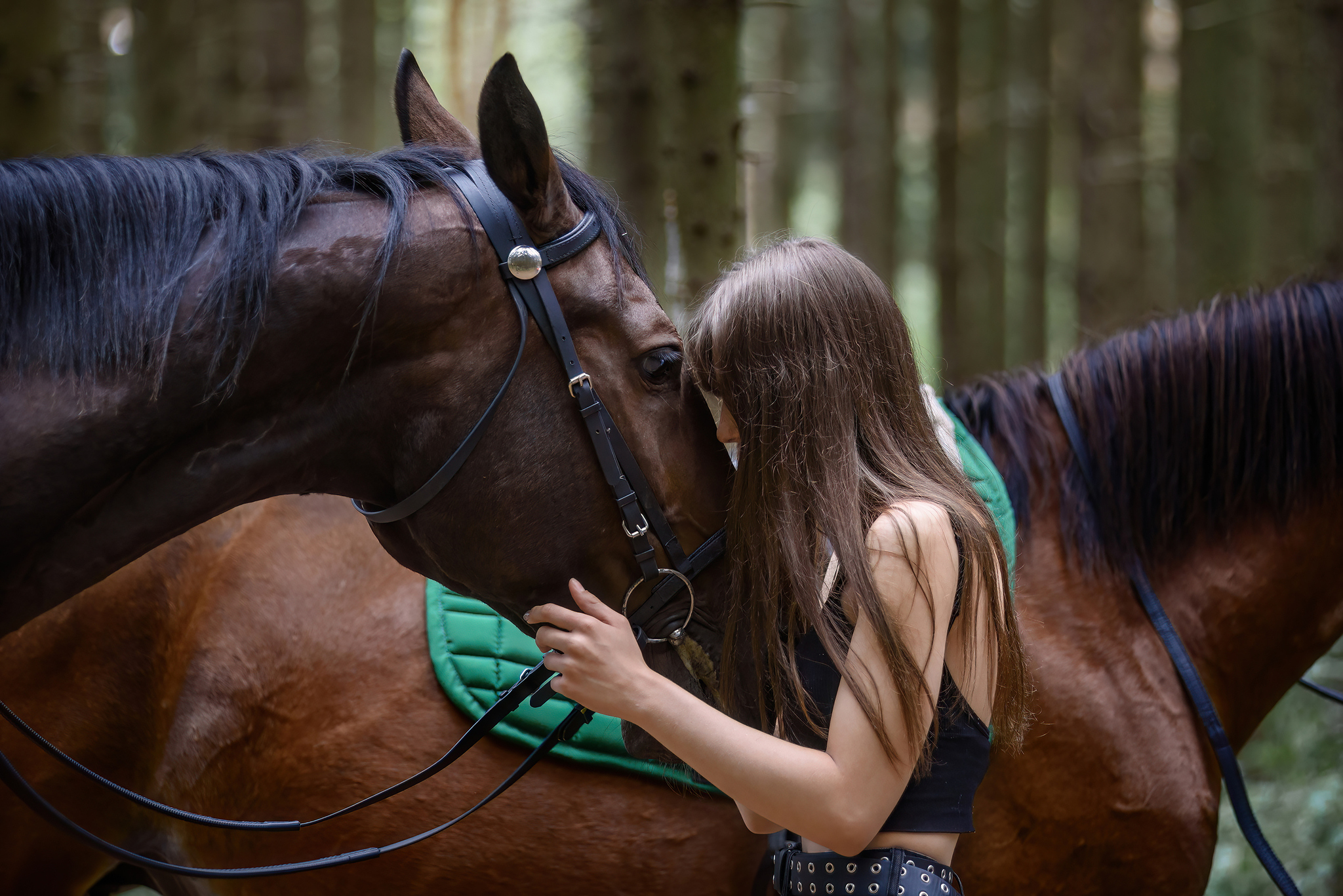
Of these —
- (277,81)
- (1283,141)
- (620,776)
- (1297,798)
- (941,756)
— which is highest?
(277,81)

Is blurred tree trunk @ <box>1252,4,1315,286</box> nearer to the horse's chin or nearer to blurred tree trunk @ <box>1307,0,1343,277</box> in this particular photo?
blurred tree trunk @ <box>1307,0,1343,277</box>

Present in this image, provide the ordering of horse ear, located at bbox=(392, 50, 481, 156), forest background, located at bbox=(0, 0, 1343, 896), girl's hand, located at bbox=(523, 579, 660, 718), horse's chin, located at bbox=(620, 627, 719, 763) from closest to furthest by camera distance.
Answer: girl's hand, located at bbox=(523, 579, 660, 718) < horse's chin, located at bbox=(620, 627, 719, 763) < horse ear, located at bbox=(392, 50, 481, 156) < forest background, located at bbox=(0, 0, 1343, 896)

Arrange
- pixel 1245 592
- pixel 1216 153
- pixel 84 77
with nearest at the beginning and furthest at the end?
pixel 1245 592
pixel 84 77
pixel 1216 153

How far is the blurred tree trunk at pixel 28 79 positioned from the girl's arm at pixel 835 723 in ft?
14.2

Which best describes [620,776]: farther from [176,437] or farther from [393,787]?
[176,437]

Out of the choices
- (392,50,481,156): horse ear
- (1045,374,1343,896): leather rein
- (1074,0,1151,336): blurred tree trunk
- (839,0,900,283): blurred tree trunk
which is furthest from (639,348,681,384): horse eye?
(839,0,900,283): blurred tree trunk

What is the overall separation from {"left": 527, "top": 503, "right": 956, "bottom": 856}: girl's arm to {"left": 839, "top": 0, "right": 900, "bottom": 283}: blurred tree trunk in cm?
959

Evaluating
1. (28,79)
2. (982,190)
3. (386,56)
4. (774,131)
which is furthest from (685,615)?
(774,131)

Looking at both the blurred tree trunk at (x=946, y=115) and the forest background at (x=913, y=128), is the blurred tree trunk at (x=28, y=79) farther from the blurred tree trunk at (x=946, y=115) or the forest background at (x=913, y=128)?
the blurred tree trunk at (x=946, y=115)

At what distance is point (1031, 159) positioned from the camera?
13.1 meters

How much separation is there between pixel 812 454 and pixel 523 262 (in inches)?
22.9

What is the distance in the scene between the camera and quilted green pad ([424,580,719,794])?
88.0 inches

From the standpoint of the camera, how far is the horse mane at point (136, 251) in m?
1.46

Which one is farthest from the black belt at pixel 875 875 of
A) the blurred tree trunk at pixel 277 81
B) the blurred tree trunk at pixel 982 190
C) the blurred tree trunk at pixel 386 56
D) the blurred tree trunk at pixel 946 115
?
the blurred tree trunk at pixel 946 115
